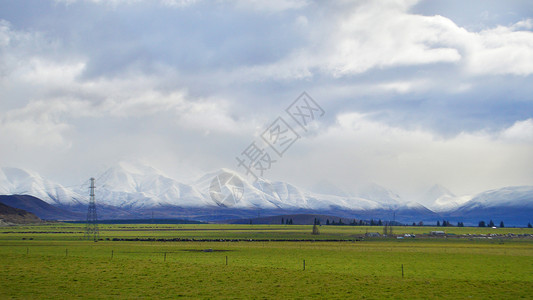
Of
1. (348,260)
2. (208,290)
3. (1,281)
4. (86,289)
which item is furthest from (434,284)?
(1,281)

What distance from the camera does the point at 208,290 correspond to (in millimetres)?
37594

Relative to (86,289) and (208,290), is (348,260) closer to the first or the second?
(208,290)

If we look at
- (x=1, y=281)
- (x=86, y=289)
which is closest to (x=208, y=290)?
(x=86, y=289)

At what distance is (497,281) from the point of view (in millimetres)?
43938

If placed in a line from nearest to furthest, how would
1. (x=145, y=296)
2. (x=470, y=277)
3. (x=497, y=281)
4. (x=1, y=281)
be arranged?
(x=145, y=296), (x=1, y=281), (x=497, y=281), (x=470, y=277)

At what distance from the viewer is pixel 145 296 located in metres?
34.8

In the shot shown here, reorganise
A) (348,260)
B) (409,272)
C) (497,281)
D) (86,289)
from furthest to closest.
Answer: (348,260) < (409,272) < (497,281) < (86,289)

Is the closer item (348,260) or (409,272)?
(409,272)

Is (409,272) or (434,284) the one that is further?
(409,272)

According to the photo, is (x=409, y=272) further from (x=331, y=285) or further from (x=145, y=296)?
(x=145, y=296)

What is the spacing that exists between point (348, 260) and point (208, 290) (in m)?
31.4

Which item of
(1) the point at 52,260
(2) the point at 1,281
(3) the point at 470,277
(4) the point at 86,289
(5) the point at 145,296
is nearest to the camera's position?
(5) the point at 145,296

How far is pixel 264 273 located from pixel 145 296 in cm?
1555

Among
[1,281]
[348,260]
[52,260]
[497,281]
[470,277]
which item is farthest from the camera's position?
[348,260]
